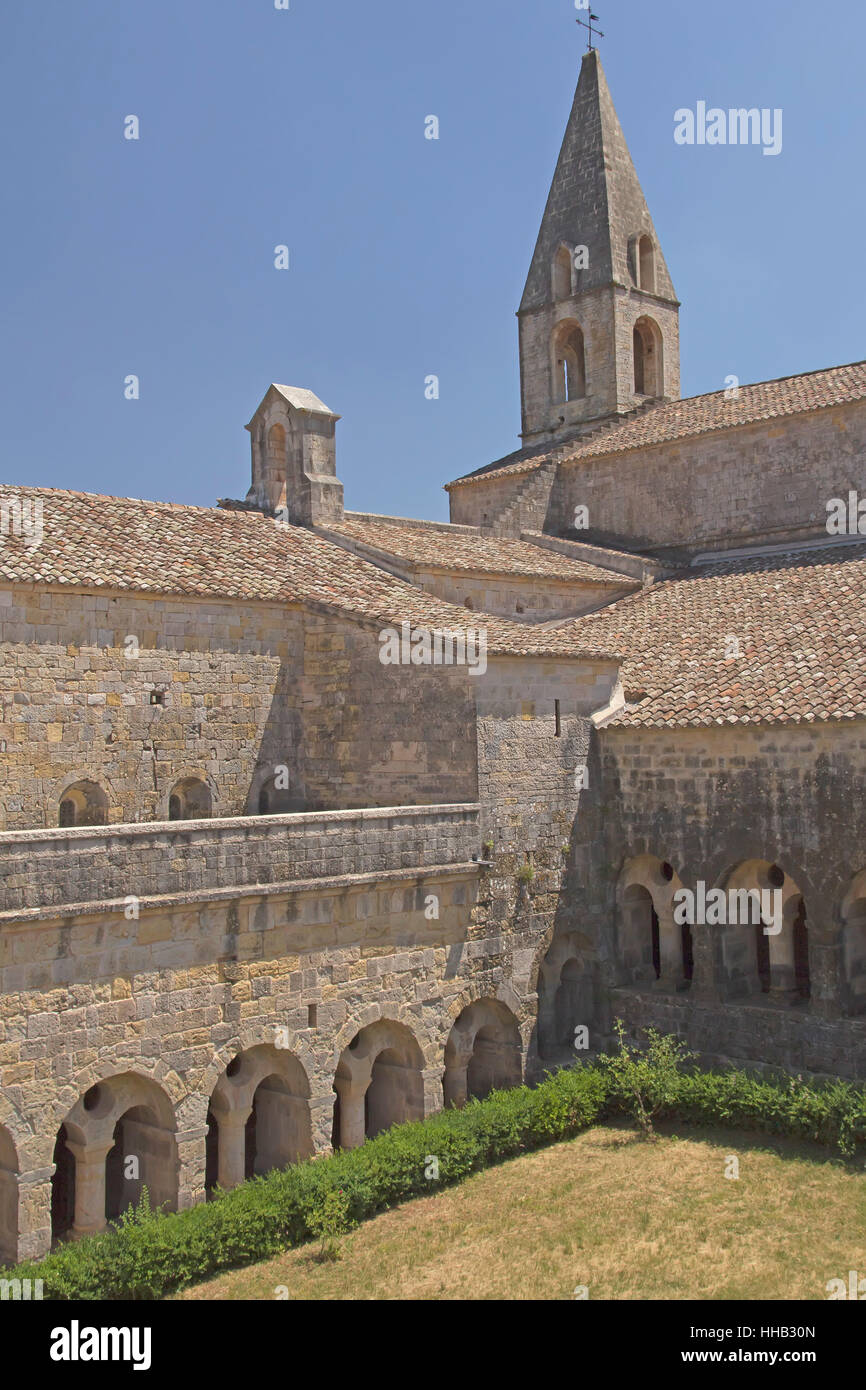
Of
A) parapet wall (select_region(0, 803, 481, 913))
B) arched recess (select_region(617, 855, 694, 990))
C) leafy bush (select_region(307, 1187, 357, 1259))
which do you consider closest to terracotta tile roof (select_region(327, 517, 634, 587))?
parapet wall (select_region(0, 803, 481, 913))

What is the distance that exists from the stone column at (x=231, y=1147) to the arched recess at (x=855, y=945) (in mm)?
7844

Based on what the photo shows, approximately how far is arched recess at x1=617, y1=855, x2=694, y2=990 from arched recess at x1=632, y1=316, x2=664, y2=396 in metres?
15.4

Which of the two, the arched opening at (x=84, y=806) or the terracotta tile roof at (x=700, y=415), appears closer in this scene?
the arched opening at (x=84, y=806)

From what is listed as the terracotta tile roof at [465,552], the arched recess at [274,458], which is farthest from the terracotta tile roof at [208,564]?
the arched recess at [274,458]

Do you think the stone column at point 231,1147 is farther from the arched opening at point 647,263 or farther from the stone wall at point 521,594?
the arched opening at point 647,263

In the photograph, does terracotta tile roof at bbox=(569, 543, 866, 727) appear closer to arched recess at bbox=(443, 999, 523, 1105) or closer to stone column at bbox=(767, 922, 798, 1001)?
stone column at bbox=(767, 922, 798, 1001)

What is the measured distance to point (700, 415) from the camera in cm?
2606

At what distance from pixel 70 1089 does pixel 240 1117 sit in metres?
2.34

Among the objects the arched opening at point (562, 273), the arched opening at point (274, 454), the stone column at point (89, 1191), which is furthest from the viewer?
the arched opening at point (562, 273)

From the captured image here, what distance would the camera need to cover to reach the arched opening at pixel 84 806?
15723 millimetres

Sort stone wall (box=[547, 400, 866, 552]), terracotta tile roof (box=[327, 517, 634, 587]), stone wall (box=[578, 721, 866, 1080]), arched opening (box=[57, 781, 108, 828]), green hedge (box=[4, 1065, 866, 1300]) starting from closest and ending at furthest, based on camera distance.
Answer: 1. green hedge (box=[4, 1065, 866, 1300])
2. stone wall (box=[578, 721, 866, 1080])
3. arched opening (box=[57, 781, 108, 828])
4. terracotta tile roof (box=[327, 517, 634, 587])
5. stone wall (box=[547, 400, 866, 552])

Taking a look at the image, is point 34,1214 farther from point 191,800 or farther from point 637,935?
point 637,935

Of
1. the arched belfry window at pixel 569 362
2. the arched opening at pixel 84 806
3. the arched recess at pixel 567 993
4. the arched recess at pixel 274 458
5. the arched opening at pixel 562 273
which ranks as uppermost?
the arched opening at pixel 562 273

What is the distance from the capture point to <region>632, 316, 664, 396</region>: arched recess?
29.7 meters
